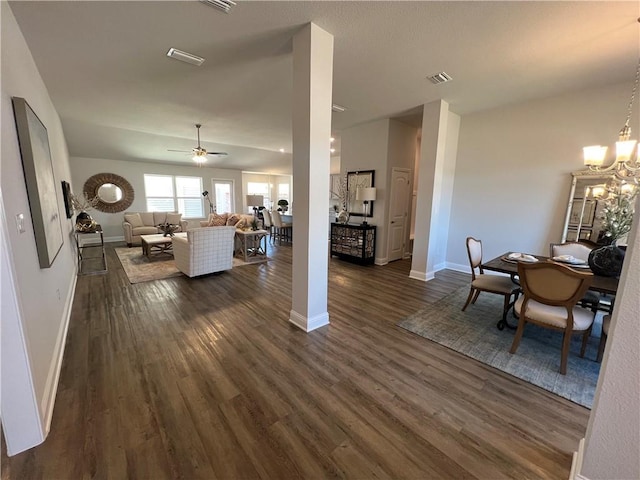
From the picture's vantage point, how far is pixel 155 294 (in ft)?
12.0

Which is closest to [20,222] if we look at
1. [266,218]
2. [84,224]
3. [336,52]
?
[336,52]

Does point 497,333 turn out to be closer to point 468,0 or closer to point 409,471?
point 409,471

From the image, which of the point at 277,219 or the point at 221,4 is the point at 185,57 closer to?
the point at 221,4

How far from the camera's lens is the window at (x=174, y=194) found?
28.2 feet

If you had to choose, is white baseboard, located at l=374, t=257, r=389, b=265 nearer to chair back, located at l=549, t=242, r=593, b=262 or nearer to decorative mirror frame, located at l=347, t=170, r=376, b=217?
decorative mirror frame, located at l=347, t=170, r=376, b=217

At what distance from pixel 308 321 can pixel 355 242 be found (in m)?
2.97

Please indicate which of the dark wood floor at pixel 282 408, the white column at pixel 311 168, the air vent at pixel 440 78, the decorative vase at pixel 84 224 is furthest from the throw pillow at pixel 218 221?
the air vent at pixel 440 78

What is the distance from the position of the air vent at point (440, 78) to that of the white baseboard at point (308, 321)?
3128 millimetres

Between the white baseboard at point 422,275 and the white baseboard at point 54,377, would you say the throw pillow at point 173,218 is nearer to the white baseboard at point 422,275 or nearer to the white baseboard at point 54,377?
the white baseboard at point 54,377

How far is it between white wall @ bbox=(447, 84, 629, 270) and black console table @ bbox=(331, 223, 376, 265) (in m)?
1.56

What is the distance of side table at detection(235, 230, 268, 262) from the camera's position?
5.56 meters

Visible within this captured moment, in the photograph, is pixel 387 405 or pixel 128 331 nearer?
pixel 387 405

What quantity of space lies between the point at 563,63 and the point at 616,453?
142 inches

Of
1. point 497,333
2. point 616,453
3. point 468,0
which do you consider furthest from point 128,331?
point 468,0
